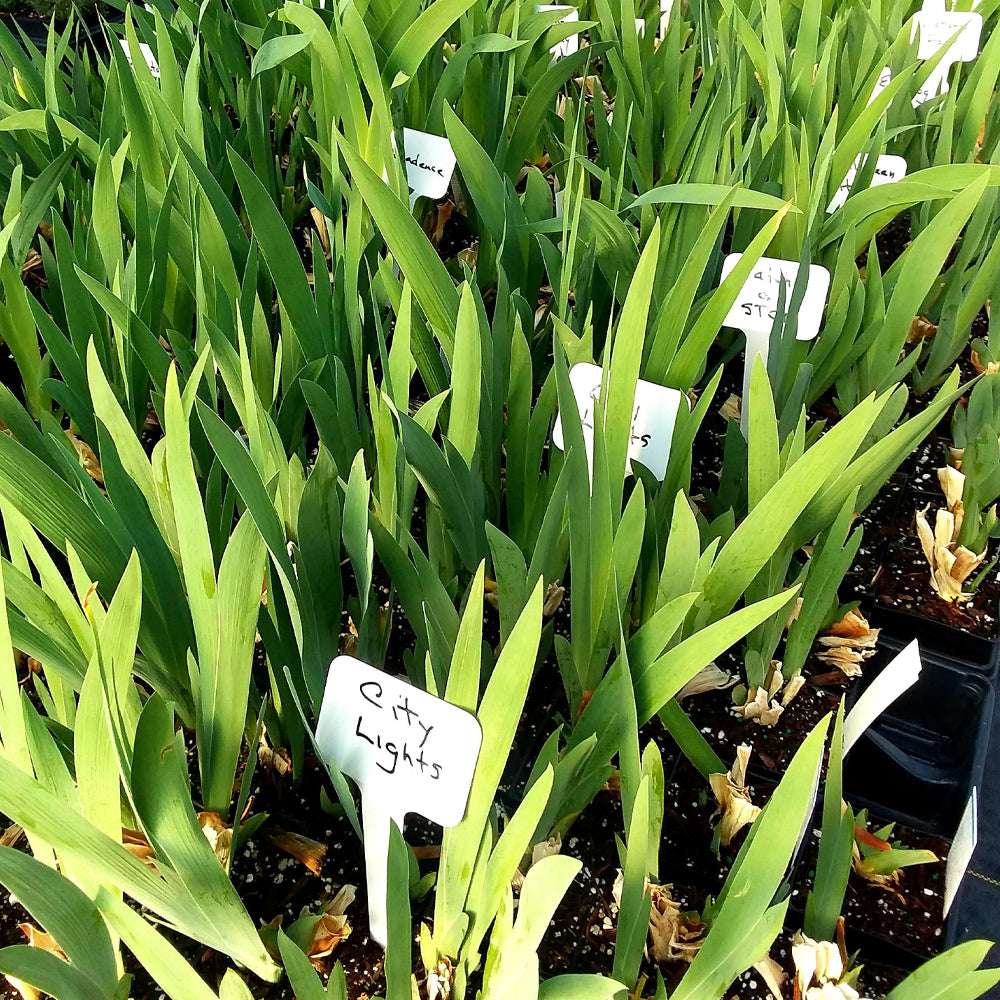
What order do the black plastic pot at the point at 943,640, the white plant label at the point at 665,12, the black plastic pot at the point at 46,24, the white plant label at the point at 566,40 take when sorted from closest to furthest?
the black plastic pot at the point at 943,640 → the white plant label at the point at 566,40 → the white plant label at the point at 665,12 → the black plastic pot at the point at 46,24

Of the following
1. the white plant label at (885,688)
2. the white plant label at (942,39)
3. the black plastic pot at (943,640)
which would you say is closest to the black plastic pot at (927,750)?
the black plastic pot at (943,640)

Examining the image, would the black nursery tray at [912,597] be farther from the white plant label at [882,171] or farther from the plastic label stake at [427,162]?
the plastic label stake at [427,162]

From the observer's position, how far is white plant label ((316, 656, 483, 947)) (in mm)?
432

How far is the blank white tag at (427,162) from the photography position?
960 millimetres

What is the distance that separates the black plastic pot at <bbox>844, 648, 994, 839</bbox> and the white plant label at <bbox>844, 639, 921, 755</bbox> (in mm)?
156

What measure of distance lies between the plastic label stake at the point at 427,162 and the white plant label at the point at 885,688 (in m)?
0.65

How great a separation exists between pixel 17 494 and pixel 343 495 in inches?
7.4

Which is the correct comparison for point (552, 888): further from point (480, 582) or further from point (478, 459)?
point (478, 459)

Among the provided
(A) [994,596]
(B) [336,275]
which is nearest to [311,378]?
(B) [336,275]

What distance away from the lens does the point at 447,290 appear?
69 centimetres

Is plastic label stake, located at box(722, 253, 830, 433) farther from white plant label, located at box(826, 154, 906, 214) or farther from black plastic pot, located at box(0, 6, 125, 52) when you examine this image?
black plastic pot, located at box(0, 6, 125, 52)

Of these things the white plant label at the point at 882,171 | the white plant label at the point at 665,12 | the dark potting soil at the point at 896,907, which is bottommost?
the dark potting soil at the point at 896,907

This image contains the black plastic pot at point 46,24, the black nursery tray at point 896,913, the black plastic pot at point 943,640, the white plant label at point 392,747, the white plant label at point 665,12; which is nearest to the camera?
the white plant label at point 392,747

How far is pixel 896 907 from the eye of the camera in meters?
0.61
